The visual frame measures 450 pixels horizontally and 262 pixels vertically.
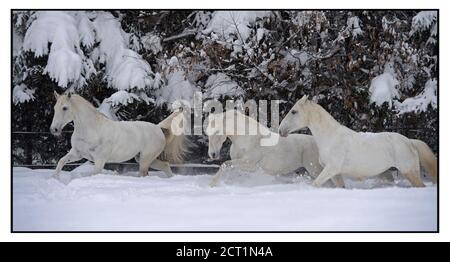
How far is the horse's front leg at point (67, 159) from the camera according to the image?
676 cm

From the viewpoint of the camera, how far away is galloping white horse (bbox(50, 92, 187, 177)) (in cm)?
676

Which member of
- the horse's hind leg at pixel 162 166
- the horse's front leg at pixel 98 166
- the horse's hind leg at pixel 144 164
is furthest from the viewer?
the horse's hind leg at pixel 162 166

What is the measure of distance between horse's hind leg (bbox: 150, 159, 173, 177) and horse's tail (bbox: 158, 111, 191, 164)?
2.1 inches

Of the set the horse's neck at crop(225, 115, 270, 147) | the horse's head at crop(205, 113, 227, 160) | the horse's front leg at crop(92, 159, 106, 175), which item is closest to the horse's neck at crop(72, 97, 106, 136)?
the horse's front leg at crop(92, 159, 106, 175)

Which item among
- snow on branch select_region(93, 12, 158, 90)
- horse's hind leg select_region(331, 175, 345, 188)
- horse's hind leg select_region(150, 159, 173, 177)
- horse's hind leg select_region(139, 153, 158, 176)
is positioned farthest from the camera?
horse's hind leg select_region(150, 159, 173, 177)

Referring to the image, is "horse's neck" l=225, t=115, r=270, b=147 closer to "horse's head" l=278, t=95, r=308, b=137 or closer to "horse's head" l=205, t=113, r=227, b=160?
"horse's head" l=205, t=113, r=227, b=160

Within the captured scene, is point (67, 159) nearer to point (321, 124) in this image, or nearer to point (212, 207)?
point (212, 207)

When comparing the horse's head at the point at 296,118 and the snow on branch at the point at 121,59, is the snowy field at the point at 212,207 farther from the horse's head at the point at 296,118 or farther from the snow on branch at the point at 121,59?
the snow on branch at the point at 121,59

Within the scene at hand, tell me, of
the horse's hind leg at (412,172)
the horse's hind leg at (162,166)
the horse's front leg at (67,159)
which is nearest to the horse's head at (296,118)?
the horse's hind leg at (412,172)

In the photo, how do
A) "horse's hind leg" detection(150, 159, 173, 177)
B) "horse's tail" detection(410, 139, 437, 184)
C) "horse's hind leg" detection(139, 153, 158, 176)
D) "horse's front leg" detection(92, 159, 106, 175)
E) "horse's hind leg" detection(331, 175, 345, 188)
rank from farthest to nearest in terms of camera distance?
"horse's hind leg" detection(150, 159, 173, 177) → "horse's hind leg" detection(139, 153, 158, 176) → "horse's front leg" detection(92, 159, 106, 175) → "horse's hind leg" detection(331, 175, 345, 188) → "horse's tail" detection(410, 139, 437, 184)

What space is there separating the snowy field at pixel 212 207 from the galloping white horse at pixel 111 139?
0.46 meters

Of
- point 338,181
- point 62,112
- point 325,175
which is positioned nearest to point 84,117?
point 62,112

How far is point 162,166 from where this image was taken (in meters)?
7.39

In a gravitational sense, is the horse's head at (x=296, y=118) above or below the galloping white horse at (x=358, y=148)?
above
